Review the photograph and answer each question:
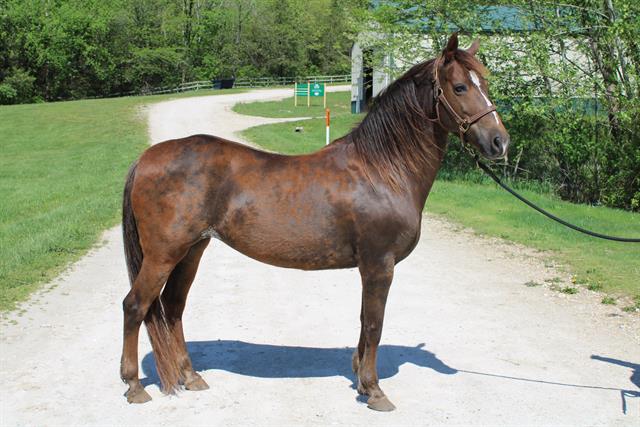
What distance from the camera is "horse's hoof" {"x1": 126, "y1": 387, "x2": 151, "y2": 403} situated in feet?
15.8

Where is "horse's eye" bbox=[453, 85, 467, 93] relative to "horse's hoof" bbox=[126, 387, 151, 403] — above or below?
above

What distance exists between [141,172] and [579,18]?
12.7 m

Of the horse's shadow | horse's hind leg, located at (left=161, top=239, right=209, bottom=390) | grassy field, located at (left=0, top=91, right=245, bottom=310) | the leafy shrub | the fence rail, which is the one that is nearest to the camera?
horse's hind leg, located at (left=161, top=239, right=209, bottom=390)

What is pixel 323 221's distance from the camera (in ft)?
15.6

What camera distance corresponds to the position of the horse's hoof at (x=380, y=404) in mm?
4720

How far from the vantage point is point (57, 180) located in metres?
19.0

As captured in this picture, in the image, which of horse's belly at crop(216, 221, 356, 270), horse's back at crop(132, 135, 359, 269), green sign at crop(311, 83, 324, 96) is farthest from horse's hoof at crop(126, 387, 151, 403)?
green sign at crop(311, 83, 324, 96)

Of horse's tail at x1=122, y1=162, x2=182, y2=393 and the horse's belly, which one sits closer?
the horse's belly

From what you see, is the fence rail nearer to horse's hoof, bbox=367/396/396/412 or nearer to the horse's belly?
the horse's belly

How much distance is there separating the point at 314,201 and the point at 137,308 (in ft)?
4.90

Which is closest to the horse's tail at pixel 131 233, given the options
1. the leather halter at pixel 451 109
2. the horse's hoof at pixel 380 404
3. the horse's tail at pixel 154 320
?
the horse's tail at pixel 154 320

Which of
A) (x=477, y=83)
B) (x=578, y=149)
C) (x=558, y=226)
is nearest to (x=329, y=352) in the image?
(x=477, y=83)

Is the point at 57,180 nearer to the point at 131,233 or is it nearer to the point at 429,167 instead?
the point at 131,233

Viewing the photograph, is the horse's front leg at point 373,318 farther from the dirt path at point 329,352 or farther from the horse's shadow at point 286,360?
the horse's shadow at point 286,360
